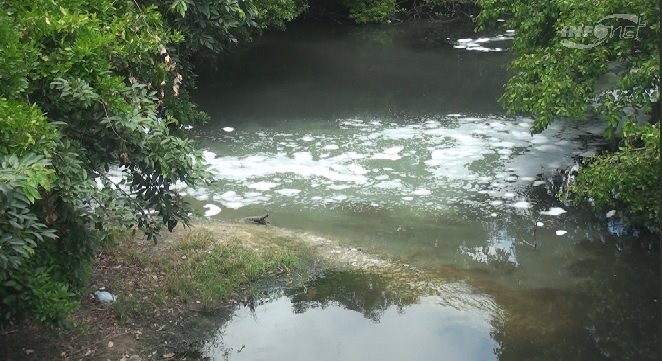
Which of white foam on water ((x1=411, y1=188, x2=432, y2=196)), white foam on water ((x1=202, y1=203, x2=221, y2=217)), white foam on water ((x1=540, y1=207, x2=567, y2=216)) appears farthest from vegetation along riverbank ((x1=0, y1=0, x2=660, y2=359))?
white foam on water ((x1=411, y1=188, x2=432, y2=196))

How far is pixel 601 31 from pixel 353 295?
451cm

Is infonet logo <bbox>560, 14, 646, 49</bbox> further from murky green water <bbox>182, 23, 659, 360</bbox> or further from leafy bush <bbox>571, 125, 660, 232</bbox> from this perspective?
murky green water <bbox>182, 23, 659, 360</bbox>

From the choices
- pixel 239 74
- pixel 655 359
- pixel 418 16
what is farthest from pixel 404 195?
pixel 418 16

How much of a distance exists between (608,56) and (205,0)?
5446 mm

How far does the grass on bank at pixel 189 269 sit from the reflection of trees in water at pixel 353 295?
1.36 ft

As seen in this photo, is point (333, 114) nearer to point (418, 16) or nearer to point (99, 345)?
point (99, 345)

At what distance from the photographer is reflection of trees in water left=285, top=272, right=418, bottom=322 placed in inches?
307

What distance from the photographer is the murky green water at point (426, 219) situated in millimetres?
7270

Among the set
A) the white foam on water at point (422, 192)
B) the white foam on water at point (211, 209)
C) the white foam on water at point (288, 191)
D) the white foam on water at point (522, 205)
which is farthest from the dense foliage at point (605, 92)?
the white foam on water at point (211, 209)

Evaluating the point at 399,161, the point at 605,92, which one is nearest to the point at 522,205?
the point at 605,92

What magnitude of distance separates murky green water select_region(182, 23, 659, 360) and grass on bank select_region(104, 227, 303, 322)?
428 millimetres

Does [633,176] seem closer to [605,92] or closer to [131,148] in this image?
[605,92]

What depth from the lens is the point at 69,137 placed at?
527 centimetres

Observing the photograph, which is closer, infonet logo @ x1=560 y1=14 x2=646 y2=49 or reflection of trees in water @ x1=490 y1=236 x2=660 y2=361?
reflection of trees in water @ x1=490 y1=236 x2=660 y2=361
